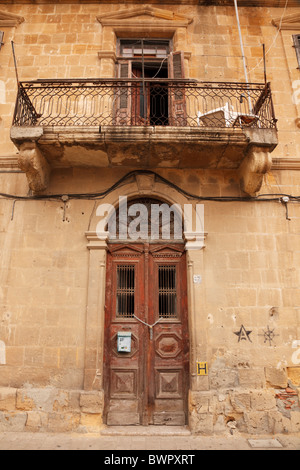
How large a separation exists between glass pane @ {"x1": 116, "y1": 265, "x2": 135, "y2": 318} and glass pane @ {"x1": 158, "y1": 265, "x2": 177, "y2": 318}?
50 centimetres

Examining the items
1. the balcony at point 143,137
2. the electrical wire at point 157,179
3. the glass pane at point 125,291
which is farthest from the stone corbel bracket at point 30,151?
the glass pane at point 125,291

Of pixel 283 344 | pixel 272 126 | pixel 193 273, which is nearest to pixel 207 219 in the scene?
pixel 193 273

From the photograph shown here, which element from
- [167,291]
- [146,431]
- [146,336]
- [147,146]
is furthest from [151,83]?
[146,431]

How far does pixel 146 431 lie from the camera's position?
16.5 ft

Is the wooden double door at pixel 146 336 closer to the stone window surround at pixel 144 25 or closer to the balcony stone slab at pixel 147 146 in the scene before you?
the balcony stone slab at pixel 147 146

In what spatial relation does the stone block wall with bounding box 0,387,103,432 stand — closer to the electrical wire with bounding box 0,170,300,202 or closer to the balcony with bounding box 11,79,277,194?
the electrical wire with bounding box 0,170,300,202

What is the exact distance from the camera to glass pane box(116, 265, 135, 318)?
575 cm

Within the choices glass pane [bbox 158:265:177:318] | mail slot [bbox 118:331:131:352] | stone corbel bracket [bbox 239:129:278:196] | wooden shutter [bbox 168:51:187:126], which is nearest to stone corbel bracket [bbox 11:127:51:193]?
wooden shutter [bbox 168:51:187:126]

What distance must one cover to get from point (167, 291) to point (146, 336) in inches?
33.9

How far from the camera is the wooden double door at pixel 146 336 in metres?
5.35

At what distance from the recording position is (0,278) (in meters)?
5.61

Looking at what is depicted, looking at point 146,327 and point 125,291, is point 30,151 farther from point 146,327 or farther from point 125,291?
point 146,327
